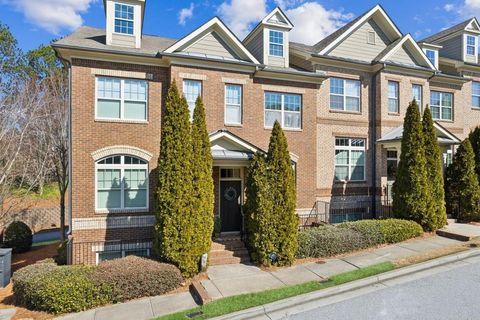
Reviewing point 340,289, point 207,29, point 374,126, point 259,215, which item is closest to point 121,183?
point 259,215

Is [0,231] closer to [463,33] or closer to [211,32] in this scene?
[211,32]

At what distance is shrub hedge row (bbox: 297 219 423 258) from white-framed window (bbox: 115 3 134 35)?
11010 millimetres

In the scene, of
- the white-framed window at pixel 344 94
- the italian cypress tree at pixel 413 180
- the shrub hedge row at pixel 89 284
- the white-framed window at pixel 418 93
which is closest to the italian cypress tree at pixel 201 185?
the shrub hedge row at pixel 89 284

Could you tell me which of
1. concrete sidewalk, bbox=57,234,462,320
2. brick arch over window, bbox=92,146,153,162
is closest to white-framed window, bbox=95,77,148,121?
brick arch over window, bbox=92,146,153,162

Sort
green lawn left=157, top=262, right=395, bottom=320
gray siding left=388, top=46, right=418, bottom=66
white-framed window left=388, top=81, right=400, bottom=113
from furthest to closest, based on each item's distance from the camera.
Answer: gray siding left=388, top=46, right=418, bottom=66 → white-framed window left=388, top=81, right=400, bottom=113 → green lawn left=157, top=262, right=395, bottom=320

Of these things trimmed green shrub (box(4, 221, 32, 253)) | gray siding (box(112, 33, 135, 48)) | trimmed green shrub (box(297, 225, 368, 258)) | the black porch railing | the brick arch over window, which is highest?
gray siding (box(112, 33, 135, 48))

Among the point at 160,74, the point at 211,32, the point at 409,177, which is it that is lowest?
the point at 409,177

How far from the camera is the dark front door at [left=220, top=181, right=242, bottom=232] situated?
1362 centimetres

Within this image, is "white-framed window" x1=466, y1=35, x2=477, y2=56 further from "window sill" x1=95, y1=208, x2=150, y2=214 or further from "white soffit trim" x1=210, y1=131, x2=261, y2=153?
"window sill" x1=95, y1=208, x2=150, y2=214

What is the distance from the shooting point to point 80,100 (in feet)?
39.7

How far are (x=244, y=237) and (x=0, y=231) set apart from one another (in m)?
14.8

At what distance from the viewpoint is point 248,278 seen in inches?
385

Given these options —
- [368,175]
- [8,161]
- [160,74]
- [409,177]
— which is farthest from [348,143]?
[8,161]

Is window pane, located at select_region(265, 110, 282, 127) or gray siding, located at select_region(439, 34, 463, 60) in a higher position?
gray siding, located at select_region(439, 34, 463, 60)
